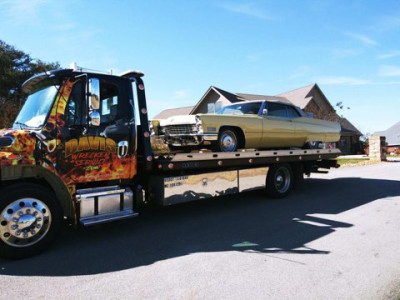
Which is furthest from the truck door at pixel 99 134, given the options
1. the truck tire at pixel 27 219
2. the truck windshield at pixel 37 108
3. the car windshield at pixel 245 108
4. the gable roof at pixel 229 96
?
the gable roof at pixel 229 96

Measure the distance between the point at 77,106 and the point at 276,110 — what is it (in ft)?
18.6

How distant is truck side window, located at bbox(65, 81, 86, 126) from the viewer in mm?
4887

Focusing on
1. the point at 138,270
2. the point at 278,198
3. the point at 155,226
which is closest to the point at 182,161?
the point at 155,226

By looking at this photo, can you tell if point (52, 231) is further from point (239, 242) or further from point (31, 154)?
point (239, 242)

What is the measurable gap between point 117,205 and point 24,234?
1329 mm

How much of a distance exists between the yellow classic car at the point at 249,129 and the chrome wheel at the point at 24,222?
324cm

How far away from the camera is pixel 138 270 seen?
4.04 m

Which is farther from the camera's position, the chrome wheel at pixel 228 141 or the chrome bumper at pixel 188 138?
the chrome wheel at pixel 228 141

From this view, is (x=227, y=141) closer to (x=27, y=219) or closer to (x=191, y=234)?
(x=191, y=234)

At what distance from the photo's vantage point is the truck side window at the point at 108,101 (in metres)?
5.27

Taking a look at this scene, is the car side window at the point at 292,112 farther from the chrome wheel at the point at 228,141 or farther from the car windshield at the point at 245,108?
the chrome wheel at the point at 228,141

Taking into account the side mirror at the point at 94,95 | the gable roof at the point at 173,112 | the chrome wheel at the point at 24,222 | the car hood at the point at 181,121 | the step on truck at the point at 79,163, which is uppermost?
the gable roof at the point at 173,112

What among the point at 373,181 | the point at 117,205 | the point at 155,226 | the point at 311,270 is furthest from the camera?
the point at 373,181

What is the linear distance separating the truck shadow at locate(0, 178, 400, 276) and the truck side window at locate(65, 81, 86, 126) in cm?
183
